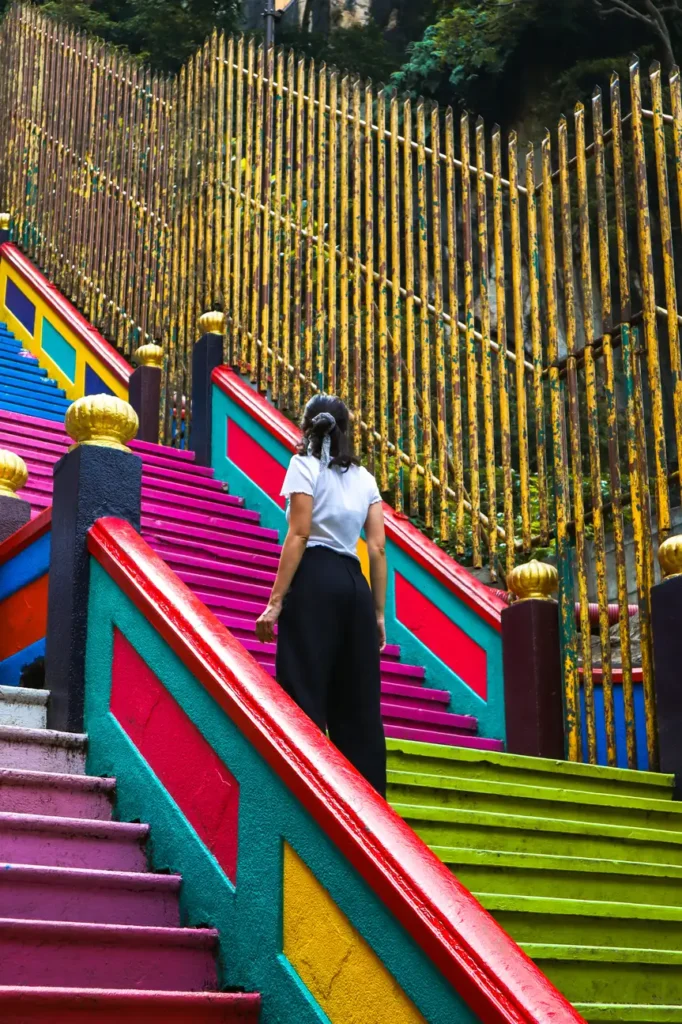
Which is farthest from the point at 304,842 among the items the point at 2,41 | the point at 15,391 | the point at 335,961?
the point at 2,41

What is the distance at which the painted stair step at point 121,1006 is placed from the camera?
2.55m

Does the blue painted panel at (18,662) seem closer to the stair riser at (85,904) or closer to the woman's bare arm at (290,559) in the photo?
the woman's bare arm at (290,559)

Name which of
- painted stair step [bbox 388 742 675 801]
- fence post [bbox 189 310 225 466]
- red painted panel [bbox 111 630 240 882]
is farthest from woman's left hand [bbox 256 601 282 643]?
fence post [bbox 189 310 225 466]

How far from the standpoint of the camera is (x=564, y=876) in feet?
13.4

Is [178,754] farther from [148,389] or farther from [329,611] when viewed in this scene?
[148,389]

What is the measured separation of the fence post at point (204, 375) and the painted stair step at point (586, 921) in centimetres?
581

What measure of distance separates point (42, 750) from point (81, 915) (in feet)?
2.67

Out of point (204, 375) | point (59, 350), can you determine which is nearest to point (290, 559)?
point (204, 375)

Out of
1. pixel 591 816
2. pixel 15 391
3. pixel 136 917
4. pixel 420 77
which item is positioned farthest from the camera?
pixel 420 77

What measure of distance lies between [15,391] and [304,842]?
7.89m

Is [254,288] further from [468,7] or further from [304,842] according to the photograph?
[468,7]

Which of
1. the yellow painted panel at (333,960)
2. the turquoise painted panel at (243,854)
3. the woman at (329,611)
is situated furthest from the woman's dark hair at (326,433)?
the yellow painted panel at (333,960)

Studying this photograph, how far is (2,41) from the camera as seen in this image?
14.8m

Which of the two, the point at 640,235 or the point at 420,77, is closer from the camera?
the point at 640,235
